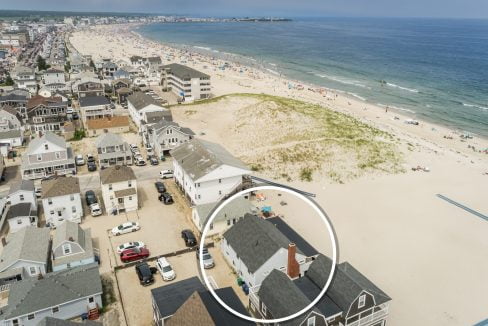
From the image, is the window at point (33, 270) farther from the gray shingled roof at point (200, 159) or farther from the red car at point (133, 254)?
the gray shingled roof at point (200, 159)

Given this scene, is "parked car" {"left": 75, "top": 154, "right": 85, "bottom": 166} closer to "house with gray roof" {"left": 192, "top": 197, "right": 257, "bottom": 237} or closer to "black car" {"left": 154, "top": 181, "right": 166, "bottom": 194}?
"black car" {"left": 154, "top": 181, "right": 166, "bottom": 194}

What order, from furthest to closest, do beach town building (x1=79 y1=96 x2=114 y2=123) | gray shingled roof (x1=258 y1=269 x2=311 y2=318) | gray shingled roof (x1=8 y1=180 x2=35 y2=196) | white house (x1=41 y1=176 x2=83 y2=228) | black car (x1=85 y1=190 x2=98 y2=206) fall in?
beach town building (x1=79 y1=96 x2=114 y2=123)
black car (x1=85 y1=190 x2=98 y2=206)
gray shingled roof (x1=8 y1=180 x2=35 y2=196)
white house (x1=41 y1=176 x2=83 y2=228)
gray shingled roof (x1=258 y1=269 x2=311 y2=318)

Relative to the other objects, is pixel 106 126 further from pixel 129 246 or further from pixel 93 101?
pixel 129 246

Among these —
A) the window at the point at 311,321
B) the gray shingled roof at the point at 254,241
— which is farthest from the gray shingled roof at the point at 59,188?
the window at the point at 311,321

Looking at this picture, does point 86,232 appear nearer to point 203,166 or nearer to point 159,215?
point 159,215

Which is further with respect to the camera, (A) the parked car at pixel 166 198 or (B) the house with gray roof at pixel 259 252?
(A) the parked car at pixel 166 198

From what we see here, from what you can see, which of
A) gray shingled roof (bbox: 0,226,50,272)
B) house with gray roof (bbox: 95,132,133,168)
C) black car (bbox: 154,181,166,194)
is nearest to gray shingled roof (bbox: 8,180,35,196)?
gray shingled roof (bbox: 0,226,50,272)
